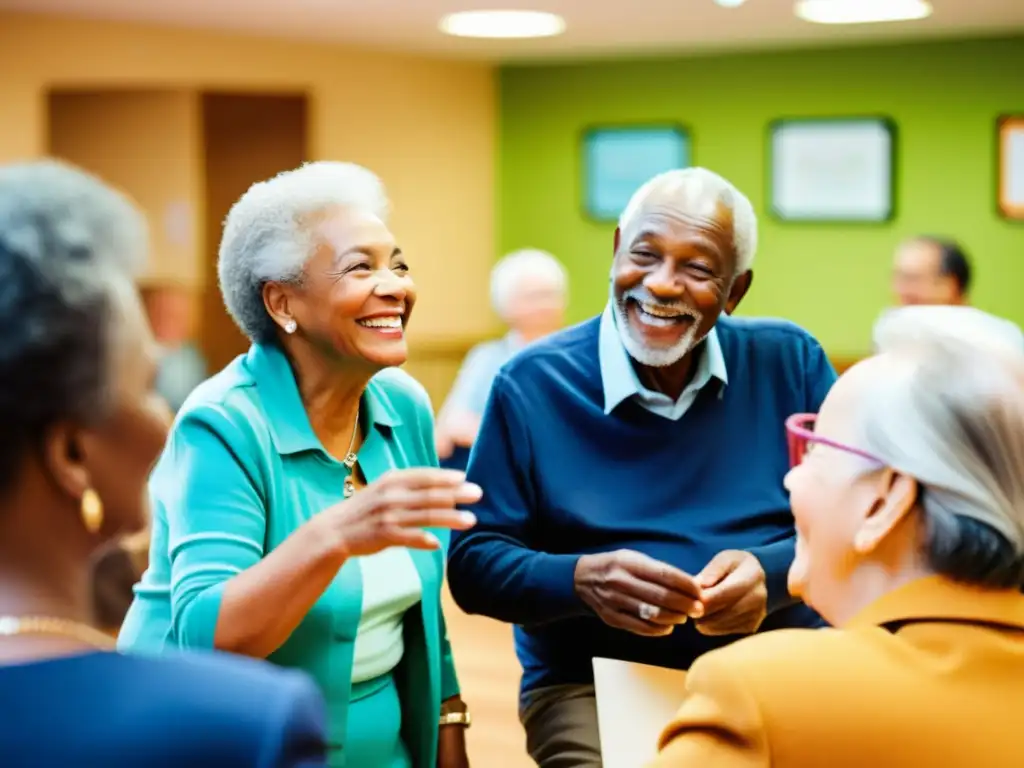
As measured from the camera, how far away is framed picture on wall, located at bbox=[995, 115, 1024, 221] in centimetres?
816

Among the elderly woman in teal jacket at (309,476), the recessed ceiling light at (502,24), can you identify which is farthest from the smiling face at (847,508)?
the recessed ceiling light at (502,24)

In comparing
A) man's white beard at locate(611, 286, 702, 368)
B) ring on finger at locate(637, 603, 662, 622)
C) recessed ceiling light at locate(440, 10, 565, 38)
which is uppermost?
recessed ceiling light at locate(440, 10, 565, 38)

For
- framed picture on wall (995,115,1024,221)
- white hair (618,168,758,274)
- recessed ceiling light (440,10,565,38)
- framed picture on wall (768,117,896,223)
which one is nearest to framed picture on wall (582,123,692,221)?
framed picture on wall (768,117,896,223)

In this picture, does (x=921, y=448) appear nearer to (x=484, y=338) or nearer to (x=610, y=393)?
(x=610, y=393)

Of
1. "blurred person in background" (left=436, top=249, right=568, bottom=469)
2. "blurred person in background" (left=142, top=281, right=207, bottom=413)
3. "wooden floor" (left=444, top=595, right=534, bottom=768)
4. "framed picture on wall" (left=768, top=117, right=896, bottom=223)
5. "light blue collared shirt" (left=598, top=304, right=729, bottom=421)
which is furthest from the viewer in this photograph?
"framed picture on wall" (left=768, top=117, right=896, bottom=223)

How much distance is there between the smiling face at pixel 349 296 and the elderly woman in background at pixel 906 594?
2.81ft

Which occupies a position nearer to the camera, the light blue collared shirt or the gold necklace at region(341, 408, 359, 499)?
the gold necklace at region(341, 408, 359, 499)

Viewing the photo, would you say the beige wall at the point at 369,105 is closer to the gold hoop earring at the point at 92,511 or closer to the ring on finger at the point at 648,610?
the ring on finger at the point at 648,610

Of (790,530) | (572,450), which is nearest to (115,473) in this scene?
(572,450)

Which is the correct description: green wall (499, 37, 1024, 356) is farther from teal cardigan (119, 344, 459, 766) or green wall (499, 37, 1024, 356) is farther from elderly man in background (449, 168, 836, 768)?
teal cardigan (119, 344, 459, 766)

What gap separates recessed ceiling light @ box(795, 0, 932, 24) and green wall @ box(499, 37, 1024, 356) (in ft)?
2.98

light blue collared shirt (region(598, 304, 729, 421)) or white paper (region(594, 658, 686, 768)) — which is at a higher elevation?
light blue collared shirt (region(598, 304, 729, 421))

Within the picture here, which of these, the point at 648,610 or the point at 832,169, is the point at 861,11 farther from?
the point at 648,610

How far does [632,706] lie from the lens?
1.93 m
